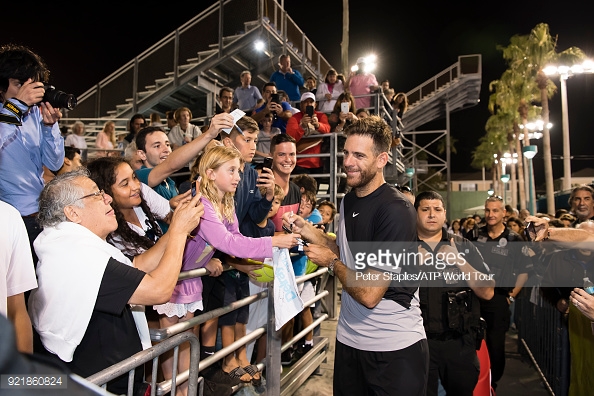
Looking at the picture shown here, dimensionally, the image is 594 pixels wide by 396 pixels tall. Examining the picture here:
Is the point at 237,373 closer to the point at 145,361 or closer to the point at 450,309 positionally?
the point at 145,361

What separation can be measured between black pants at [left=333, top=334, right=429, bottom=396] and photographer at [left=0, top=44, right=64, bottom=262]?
228 cm

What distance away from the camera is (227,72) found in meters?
13.9

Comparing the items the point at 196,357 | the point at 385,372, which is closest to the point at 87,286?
the point at 196,357

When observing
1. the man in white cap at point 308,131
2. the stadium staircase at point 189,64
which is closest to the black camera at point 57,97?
the man in white cap at point 308,131

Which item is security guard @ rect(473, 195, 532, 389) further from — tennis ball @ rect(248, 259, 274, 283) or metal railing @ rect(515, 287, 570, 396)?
tennis ball @ rect(248, 259, 274, 283)

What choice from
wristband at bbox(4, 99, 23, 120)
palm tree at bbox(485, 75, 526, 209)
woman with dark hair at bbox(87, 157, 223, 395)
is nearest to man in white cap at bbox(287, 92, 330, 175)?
woman with dark hair at bbox(87, 157, 223, 395)

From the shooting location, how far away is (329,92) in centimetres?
1048

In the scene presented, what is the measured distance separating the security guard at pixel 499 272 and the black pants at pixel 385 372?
2533 mm

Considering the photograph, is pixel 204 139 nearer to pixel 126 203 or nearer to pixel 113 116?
pixel 126 203

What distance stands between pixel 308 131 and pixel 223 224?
4.80 metres

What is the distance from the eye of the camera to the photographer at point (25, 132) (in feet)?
9.77

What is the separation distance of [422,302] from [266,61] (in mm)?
11742

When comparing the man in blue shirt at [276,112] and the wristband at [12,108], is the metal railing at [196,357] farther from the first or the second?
the man in blue shirt at [276,112]

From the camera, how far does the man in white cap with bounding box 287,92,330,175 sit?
769 centimetres
